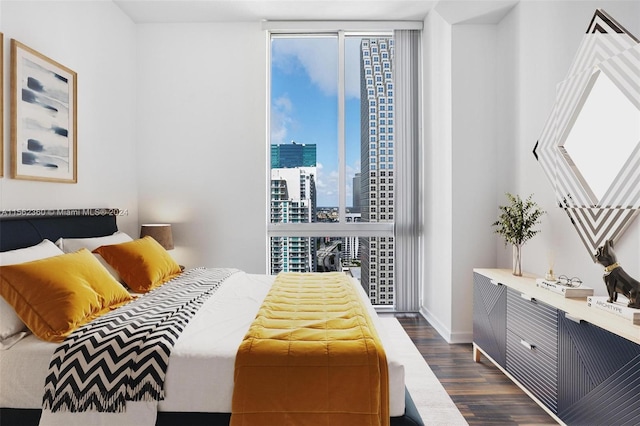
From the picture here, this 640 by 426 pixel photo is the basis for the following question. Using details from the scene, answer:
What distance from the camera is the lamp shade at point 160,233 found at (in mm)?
3812

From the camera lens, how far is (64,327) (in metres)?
1.79

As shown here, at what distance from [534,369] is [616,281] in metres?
0.71

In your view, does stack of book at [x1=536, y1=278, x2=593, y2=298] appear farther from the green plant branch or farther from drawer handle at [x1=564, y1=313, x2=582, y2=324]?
the green plant branch

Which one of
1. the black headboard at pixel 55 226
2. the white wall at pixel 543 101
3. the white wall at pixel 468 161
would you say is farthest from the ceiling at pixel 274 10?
the black headboard at pixel 55 226

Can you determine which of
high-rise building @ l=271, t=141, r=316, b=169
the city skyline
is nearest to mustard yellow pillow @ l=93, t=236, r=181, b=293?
high-rise building @ l=271, t=141, r=316, b=169

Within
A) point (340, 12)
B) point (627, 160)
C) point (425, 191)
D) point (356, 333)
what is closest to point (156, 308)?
point (356, 333)

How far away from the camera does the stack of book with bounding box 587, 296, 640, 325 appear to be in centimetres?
165

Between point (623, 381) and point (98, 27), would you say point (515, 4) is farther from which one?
point (98, 27)

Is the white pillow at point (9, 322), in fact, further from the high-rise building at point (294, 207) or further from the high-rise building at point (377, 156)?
the high-rise building at point (377, 156)

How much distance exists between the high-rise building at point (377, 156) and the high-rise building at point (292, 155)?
577mm

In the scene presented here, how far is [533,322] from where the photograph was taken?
2234 millimetres

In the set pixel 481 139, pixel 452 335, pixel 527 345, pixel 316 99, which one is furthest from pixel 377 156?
pixel 527 345

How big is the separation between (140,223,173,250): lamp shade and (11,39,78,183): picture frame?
2.87 feet

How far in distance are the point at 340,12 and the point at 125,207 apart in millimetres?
2908
